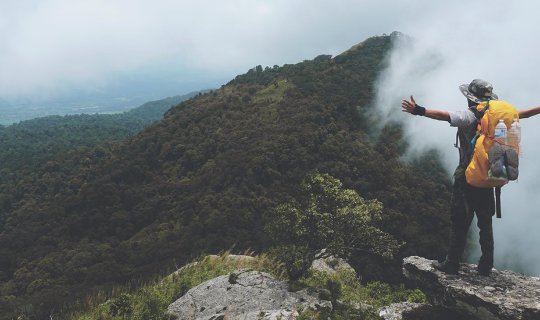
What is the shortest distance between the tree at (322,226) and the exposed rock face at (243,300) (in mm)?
921

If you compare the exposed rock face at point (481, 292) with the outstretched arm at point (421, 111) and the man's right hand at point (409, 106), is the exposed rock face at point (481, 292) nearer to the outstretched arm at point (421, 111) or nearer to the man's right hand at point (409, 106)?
the outstretched arm at point (421, 111)

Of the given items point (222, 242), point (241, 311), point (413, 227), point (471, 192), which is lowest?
point (413, 227)

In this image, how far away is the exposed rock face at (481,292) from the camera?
7127mm

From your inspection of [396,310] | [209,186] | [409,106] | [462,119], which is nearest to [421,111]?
Result: [409,106]

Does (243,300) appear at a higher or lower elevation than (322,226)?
lower

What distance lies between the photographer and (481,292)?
760 centimetres

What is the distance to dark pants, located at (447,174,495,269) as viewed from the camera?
7945 mm

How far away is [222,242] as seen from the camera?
6322 cm

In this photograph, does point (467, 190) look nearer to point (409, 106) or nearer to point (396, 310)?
point (409, 106)

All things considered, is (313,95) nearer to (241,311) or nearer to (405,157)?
(405,157)

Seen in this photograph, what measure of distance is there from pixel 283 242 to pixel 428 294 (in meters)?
4.26

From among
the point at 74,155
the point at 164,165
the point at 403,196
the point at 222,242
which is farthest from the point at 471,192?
the point at 74,155

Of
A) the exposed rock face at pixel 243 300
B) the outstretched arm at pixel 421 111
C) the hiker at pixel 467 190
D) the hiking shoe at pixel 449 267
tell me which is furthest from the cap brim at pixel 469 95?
the exposed rock face at pixel 243 300

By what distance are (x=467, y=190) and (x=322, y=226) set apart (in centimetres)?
398
